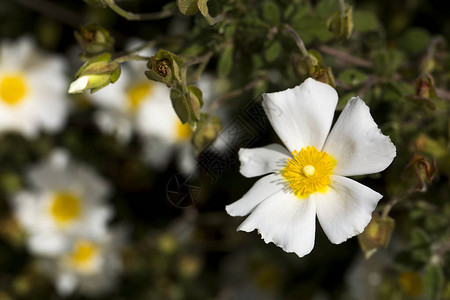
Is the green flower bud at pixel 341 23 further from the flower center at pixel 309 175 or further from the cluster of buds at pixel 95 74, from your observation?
the cluster of buds at pixel 95 74

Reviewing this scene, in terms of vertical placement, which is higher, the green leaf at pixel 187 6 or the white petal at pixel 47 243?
the green leaf at pixel 187 6

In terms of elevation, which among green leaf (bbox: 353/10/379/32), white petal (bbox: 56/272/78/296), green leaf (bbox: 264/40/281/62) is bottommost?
white petal (bbox: 56/272/78/296)

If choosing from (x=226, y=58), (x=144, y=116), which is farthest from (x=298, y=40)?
(x=144, y=116)

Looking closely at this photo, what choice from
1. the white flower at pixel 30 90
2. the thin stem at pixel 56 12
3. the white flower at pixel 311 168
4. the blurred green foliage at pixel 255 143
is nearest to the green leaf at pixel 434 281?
the blurred green foliage at pixel 255 143

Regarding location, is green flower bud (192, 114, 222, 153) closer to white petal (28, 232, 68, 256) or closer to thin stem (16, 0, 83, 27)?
white petal (28, 232, 68, 256)

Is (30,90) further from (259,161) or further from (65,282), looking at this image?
(259,161)

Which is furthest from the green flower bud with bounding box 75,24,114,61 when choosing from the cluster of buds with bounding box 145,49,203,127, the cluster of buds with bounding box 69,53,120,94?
the cluster of buds with bounding box 145,49,203,127
